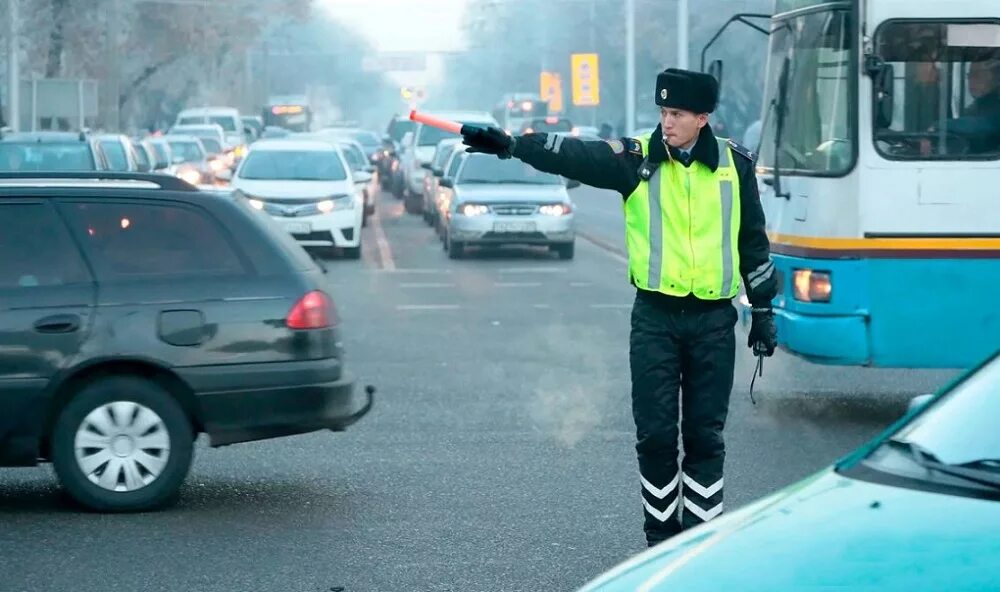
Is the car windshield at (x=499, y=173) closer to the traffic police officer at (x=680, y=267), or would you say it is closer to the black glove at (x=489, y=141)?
the traffic police officer at (x=680, y=267)

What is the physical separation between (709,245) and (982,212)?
13.6 ft

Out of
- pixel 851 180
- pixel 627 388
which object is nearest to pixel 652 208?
pixel 851 180

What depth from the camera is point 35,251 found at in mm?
8531

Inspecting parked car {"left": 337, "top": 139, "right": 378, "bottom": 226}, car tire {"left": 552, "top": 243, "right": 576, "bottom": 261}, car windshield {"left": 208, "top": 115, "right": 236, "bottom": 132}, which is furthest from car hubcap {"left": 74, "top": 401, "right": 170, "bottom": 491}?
car windshield {"left": 208, "top": 115, "right": 236, "bottom": 132}

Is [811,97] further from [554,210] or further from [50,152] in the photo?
[554,210]

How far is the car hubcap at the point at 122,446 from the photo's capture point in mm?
8352

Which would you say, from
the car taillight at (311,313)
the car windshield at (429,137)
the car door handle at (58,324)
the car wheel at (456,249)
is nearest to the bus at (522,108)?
the car windshield at (429,137)

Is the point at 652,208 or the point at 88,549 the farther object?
the point at 88,549

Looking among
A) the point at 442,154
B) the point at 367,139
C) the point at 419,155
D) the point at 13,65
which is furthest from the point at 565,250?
the point at 367,139

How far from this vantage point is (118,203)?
8695 mm

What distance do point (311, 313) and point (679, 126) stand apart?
2.64 meters

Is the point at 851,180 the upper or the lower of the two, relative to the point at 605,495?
upper

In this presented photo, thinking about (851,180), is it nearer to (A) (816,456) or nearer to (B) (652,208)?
(A) (816,456)

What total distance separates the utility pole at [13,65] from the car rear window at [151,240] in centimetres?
3272
